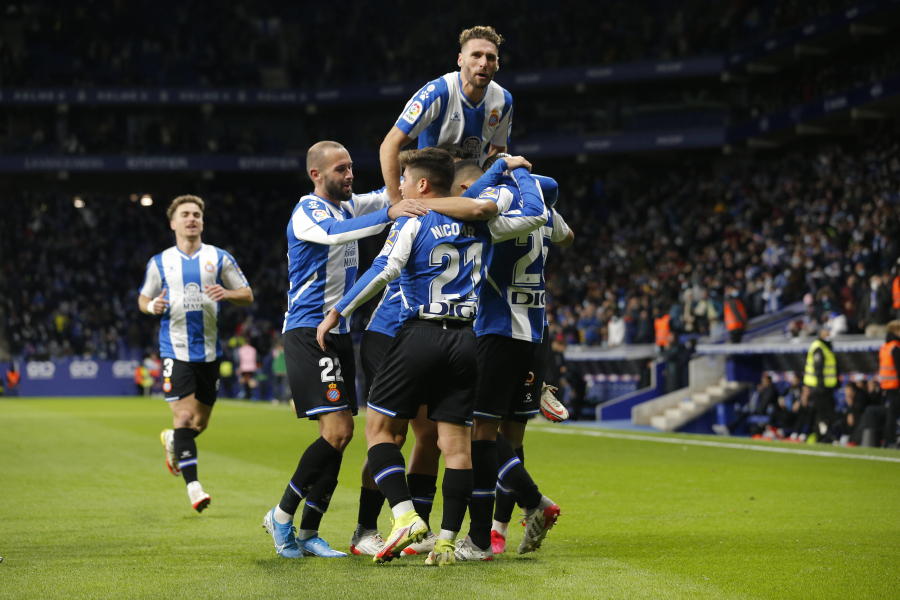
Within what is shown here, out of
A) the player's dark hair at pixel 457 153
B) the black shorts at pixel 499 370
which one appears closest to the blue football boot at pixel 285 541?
the black shorts at pixel 499 370

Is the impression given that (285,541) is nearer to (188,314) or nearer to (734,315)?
(188,314)

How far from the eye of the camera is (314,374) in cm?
571

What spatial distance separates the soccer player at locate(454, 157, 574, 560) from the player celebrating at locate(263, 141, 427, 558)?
30.2 inches

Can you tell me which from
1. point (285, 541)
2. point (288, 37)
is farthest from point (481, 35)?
point (288, 37)

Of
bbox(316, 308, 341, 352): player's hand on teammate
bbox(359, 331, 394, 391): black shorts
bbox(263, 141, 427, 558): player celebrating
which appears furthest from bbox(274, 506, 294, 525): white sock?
bbox(316, 308, 341, 352): player's hand on teammate

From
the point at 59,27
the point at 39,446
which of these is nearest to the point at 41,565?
the point at 39,446

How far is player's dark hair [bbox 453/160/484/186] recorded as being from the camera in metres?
5.71

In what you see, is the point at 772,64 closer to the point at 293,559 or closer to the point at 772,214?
the point at 772,214

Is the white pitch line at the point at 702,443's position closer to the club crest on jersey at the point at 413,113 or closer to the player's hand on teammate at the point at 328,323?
the club crest on jersey at the point at 413,113

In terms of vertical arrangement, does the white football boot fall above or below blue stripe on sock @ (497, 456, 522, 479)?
above

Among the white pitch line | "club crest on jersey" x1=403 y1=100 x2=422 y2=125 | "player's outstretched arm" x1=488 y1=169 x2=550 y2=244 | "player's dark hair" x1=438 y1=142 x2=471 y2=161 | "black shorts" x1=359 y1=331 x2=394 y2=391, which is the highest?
"club crest on jersey" x1=403 y1=100 x2=422 y2=125

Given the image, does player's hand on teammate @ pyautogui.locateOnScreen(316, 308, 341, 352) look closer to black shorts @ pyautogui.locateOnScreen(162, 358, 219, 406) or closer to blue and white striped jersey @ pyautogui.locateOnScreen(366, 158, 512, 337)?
blue and white striped jersey @ pyautogui.locateOnScreen(366, 158, 512, 337)

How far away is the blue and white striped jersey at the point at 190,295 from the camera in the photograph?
27.5 feet

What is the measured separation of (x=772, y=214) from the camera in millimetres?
29609
